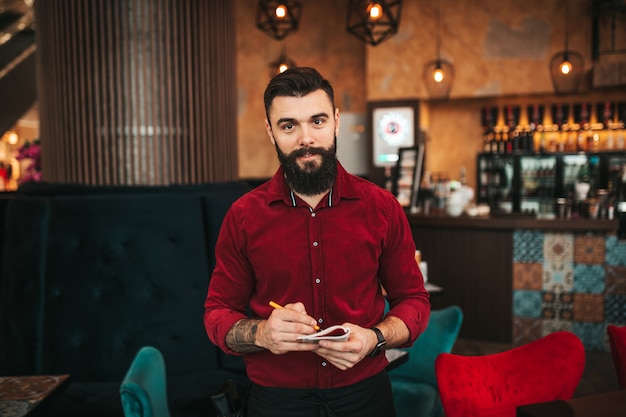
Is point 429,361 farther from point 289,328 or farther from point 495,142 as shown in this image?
point 495,142

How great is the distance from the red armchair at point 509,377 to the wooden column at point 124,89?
2.42 m

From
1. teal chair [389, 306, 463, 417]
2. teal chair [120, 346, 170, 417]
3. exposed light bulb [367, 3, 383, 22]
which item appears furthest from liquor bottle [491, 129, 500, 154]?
teal chair [120, 346, 170, 417]

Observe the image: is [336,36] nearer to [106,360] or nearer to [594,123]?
[594,123]

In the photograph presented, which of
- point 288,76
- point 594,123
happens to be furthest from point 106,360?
point 594,123

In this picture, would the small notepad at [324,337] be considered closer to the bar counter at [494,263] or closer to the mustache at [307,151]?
the mustache at [307,151]

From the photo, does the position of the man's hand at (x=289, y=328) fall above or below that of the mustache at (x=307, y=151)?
below

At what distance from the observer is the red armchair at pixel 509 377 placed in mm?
1468

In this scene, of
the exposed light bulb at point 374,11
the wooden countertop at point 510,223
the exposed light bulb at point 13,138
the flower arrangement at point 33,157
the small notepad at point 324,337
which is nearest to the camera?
the small notepad at point 324,337

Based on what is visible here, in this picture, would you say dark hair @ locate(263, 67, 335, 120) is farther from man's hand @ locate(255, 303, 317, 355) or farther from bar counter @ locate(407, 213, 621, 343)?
bar counter @ locate(407, 213, 621, 343)

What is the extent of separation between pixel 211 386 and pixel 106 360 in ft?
1.94

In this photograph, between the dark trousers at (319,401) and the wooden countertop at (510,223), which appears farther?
the wooden countertop at (510,223)

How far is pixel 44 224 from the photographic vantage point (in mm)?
2887

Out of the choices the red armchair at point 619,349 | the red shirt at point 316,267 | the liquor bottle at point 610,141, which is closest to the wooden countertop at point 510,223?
the red armchair at point 619,349

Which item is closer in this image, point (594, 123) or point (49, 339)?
point (49, 339)
